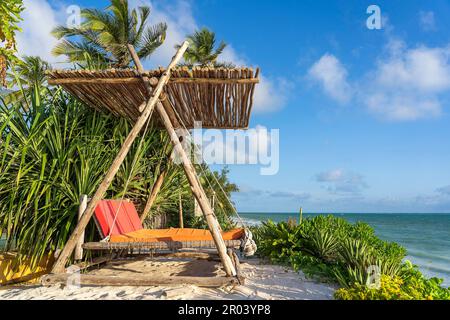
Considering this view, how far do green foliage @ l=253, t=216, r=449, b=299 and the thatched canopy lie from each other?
1.94m

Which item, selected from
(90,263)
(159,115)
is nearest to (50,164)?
(90,263)

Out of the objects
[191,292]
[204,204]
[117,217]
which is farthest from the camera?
[117,217]

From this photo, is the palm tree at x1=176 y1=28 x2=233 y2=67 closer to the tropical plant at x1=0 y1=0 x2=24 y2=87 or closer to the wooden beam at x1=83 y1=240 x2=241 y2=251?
the tropical plant at x1=0 y1=0 x2=24 y2=87

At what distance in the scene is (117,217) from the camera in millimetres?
4262

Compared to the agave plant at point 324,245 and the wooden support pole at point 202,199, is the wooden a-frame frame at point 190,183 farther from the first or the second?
the agave plant at point 324,245

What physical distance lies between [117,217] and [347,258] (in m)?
2.85

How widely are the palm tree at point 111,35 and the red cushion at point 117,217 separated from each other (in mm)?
8341

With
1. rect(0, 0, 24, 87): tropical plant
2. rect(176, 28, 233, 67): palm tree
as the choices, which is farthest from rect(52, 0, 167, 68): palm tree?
rect(0, 0, 24, 87): tropical plant

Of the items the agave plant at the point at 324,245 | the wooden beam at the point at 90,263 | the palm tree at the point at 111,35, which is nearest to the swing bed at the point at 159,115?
the wooden beam at the point at 90,263

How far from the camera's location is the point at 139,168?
567cm

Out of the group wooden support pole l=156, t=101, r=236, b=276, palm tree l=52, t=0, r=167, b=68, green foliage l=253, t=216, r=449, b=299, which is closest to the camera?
green foliage l=253, t=216, r=449, b=299

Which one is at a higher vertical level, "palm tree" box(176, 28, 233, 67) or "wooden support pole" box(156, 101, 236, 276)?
"palm tree" box(176, 28, 233, 67)

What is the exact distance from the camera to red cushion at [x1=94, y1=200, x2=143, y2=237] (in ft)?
12.8

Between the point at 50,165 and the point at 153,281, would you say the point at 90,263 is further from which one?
the point at 50,165
